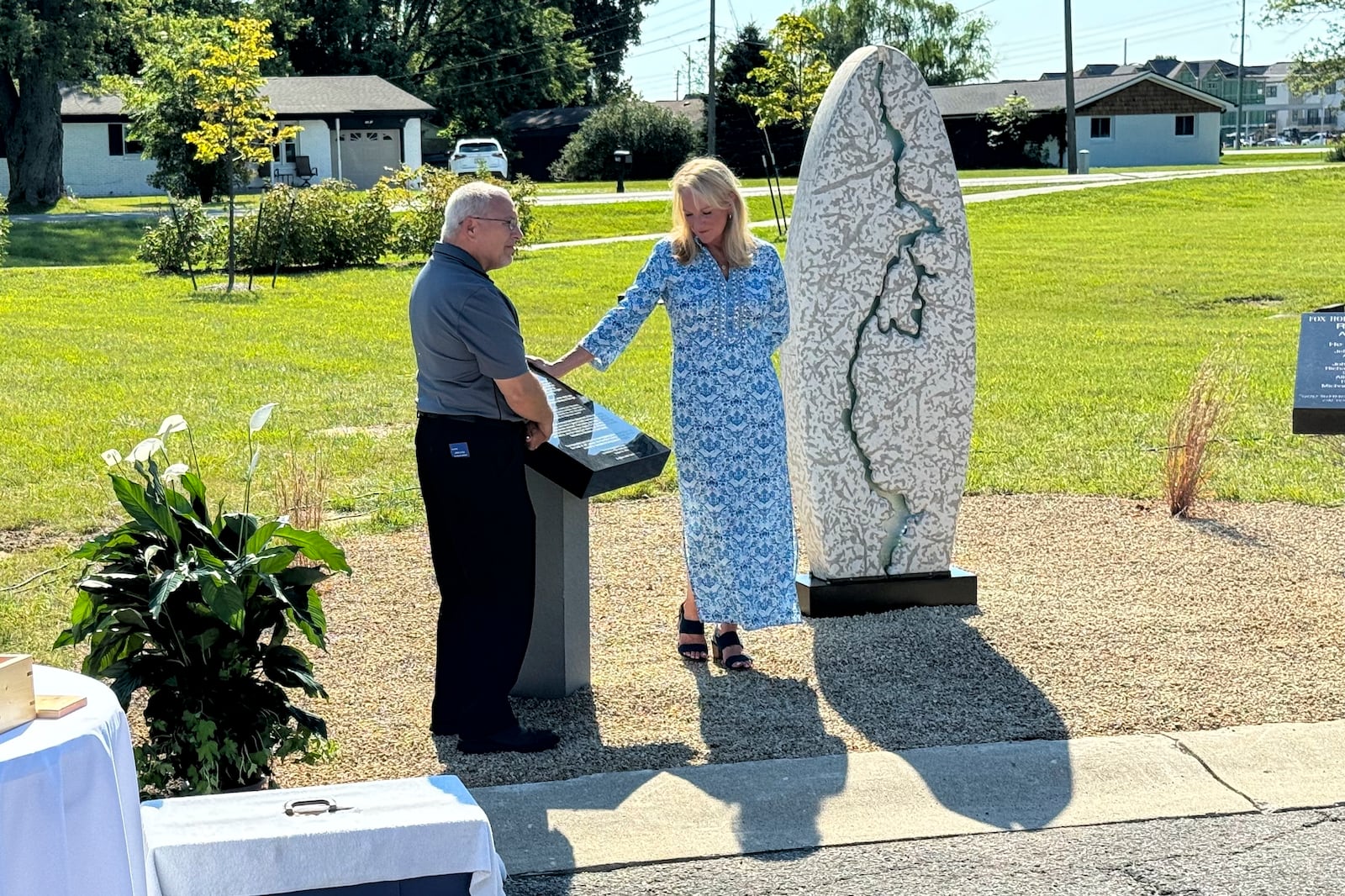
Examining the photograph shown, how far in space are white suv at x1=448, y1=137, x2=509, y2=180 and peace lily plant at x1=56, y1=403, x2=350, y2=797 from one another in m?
43.4

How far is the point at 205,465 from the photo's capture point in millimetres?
9656

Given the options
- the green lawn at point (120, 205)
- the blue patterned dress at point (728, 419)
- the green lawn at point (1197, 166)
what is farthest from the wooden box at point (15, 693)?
the green lawn at point (1197, 166)

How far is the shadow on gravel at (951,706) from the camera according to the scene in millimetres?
4648

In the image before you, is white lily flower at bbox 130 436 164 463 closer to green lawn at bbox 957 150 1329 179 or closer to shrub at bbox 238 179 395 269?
shrub at bbox 238 179 395 269

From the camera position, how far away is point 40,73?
38406mm

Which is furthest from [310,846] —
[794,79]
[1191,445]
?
[794,79]

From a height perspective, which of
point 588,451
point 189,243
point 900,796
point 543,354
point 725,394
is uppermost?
point 189,243

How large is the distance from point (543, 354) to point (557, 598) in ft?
32.2

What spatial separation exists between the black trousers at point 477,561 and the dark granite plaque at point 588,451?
0.24m

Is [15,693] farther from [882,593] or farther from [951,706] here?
[882,593]

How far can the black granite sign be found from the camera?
759 cm

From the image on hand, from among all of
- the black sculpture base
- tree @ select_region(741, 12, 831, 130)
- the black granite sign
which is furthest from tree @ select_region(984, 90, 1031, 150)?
the black sculpture base

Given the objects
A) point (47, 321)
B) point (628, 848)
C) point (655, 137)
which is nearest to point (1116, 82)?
point (655, 137)

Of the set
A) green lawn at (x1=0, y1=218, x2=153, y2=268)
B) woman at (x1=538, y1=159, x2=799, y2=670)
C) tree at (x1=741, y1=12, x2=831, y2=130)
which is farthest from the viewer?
tree at (x1=741, y1=12, x2=831, y2=130)
